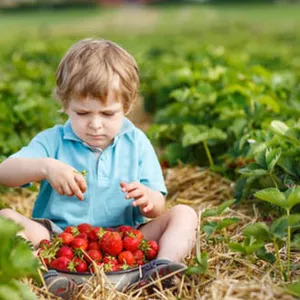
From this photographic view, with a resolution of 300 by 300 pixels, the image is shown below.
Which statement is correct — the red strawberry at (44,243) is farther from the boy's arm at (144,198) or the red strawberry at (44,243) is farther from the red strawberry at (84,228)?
the boy's arm at (144,198)

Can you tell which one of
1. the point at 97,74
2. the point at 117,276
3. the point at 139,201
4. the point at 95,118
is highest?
the point at 97,74

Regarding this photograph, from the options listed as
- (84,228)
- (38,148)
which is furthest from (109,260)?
(38,148)

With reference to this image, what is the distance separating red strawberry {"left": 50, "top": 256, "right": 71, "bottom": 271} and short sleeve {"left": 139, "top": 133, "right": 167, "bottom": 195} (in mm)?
Answer: 648

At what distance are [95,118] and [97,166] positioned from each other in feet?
0.96

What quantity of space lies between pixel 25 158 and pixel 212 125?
222 centimetres

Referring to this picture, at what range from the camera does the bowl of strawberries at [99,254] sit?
287 centimetres

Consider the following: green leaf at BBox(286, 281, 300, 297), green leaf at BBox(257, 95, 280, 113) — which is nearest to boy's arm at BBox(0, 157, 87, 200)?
green leaf at BBox(286, 281, 300, 297)

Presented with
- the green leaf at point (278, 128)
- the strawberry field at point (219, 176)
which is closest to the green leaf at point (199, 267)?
the strawberry field at point (219, 176)

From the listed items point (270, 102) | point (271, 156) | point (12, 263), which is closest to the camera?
point (12, 263)

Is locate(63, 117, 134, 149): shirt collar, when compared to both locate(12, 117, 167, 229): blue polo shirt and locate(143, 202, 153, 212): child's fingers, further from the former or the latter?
locate(143, 202, 153, 212): child's fingers

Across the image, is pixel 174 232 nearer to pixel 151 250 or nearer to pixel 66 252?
pixel 151 250

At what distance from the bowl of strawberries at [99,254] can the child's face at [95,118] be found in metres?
0.45

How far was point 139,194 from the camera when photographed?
10.1 ft

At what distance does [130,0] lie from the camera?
6256 cm
